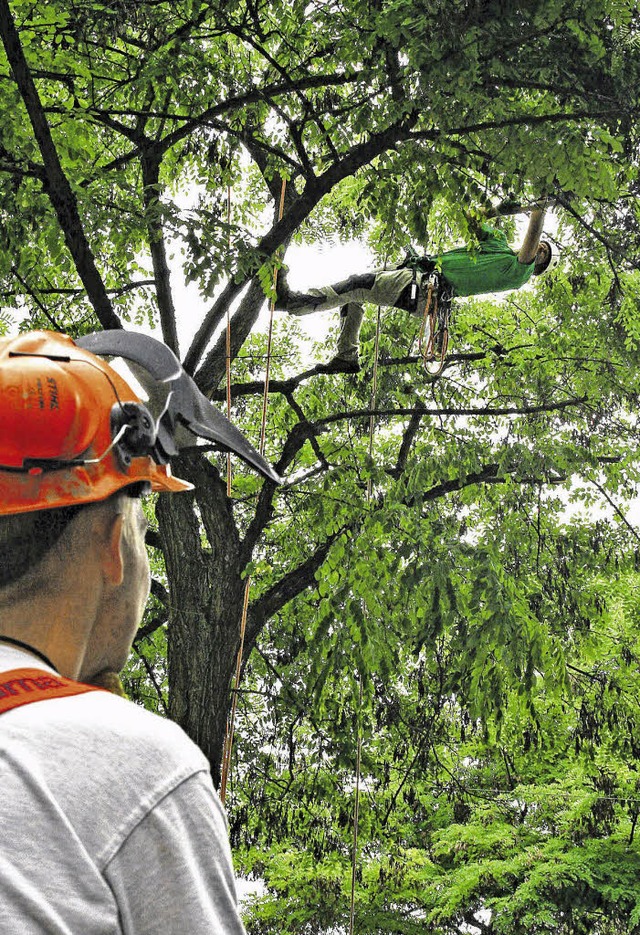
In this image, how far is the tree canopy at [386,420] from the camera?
506 cm

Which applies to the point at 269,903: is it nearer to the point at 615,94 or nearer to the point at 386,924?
the point at 386,924

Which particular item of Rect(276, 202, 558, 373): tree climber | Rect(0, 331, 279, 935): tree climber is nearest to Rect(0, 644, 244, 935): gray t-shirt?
Rect(0, 331, 279, 935): tree climber

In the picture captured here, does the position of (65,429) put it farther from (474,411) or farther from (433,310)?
(474,411)

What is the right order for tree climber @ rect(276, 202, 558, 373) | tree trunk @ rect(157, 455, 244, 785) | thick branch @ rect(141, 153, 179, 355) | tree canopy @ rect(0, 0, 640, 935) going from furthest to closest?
tree climber @ rect(276, 202, 558, 373), thick branch @ rect(141, 153, 179, 355), tree trunk @ rect(157, 455, 244, 785), tree canopy @ rect(0, 0, 640, 935)

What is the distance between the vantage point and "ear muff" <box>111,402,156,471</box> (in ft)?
3.63

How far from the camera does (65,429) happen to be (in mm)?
1062

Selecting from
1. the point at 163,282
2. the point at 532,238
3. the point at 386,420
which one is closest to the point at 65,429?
the point at 163,282

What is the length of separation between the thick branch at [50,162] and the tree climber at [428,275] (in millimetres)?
2270

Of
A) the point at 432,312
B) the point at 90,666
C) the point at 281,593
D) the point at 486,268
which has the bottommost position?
the point at 90,666

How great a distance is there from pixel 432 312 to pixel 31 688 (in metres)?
6.87

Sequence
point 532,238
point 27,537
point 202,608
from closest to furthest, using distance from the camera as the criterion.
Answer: point 27,537
point 202,608
point 532,238

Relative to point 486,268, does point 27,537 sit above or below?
below

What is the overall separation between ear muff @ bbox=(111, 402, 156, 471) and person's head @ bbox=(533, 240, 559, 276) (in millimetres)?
7054

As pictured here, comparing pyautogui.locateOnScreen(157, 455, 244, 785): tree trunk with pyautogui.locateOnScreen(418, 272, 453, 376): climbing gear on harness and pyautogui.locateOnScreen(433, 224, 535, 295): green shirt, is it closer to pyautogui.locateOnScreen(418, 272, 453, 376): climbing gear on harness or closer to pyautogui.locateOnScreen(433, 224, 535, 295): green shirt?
pyautogui.locateOnScreen(418, 272, 453, 376): climbing gear on harness
